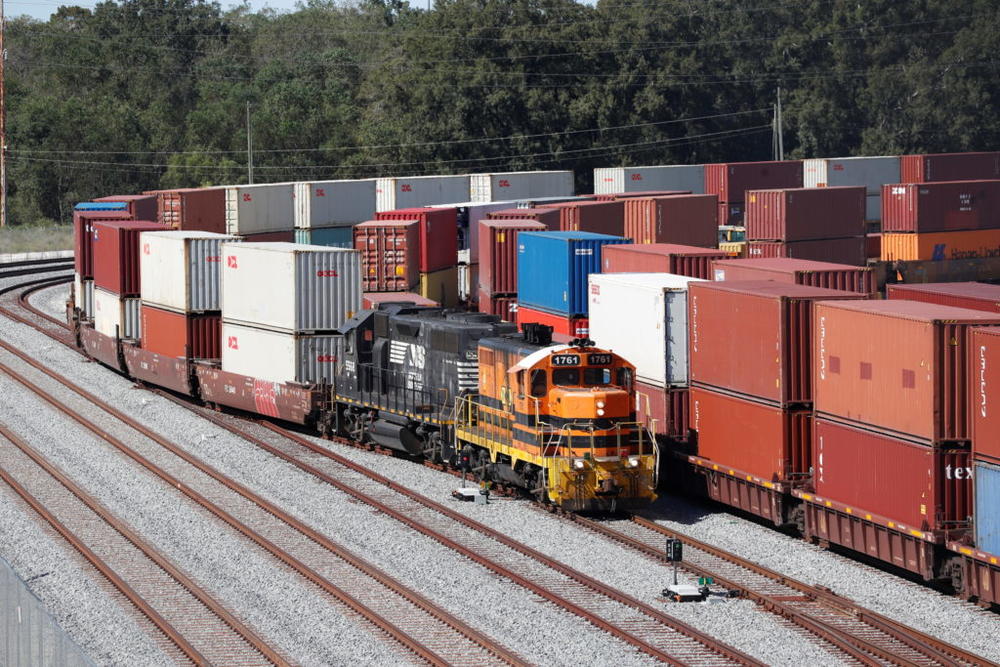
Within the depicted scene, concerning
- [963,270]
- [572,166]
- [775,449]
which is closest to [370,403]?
[775,449]

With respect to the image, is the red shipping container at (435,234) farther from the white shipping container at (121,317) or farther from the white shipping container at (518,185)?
the white shipping container at (518,185)

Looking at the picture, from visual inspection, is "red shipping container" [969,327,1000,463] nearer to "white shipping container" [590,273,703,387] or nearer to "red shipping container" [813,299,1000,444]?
"red shipping container" [813,299,1000,444]

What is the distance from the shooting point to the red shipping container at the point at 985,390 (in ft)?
59.9

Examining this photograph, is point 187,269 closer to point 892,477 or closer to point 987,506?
point 892,477

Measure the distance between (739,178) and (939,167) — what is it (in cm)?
1304

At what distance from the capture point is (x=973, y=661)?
1698 cm

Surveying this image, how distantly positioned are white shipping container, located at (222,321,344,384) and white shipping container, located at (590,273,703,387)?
669cm

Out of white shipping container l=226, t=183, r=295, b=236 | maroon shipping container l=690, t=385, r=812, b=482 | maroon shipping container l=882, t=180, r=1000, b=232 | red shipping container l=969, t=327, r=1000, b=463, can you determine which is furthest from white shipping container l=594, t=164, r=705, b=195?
red shipping container l=969, t=327, r=1000, b=463

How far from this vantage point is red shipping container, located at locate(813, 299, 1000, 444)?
19.2 metres

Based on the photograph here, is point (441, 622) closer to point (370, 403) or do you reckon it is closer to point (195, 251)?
point (370, 403)

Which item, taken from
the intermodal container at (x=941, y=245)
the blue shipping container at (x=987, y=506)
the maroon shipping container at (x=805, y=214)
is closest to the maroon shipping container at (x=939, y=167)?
the intermodal container at (x=941, y=245)

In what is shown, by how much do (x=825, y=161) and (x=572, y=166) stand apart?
31267 mm

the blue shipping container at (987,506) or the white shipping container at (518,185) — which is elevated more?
the white shipping container at (518,185)

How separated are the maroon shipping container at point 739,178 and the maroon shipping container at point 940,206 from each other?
33.6 ft
